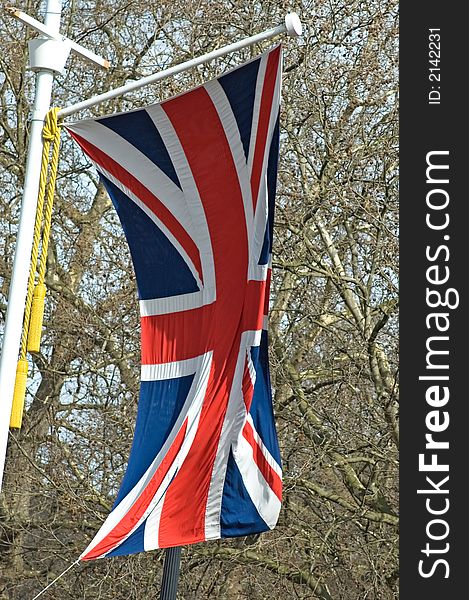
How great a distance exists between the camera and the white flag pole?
228 inches

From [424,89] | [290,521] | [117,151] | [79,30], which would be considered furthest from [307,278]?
[117,151]

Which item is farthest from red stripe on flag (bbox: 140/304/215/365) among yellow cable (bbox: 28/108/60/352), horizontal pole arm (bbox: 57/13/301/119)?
horizontal pole arm (bbox: 57/13/301/119)

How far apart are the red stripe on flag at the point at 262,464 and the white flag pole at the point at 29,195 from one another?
1.21 metres

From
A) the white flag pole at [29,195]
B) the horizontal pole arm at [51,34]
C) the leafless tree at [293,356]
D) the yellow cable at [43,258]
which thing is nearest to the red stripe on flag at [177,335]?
the yellow cable at [43,258]

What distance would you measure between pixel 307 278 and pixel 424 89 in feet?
10.3

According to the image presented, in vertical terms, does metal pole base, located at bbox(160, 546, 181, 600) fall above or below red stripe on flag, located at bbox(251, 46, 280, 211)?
below

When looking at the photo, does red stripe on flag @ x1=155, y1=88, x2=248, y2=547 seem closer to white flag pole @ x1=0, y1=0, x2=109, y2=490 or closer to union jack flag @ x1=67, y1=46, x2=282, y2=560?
union jack flag @ x1=67, y1=46, x2=282, y2=560

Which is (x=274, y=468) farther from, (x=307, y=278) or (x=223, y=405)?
(x=307, y=278)

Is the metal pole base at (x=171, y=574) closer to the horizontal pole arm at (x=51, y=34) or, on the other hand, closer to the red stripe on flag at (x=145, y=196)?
the red stripe on flag at (x=145, y=196)

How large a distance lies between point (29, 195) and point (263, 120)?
127 centimetres

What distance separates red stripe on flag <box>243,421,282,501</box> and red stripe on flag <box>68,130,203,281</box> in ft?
2.93

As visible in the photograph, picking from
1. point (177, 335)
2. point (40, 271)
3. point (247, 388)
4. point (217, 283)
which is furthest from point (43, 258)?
point (247, 388)

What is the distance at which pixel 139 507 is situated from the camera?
17.7ft

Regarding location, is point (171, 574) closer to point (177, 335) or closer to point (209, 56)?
point (177, 335)
